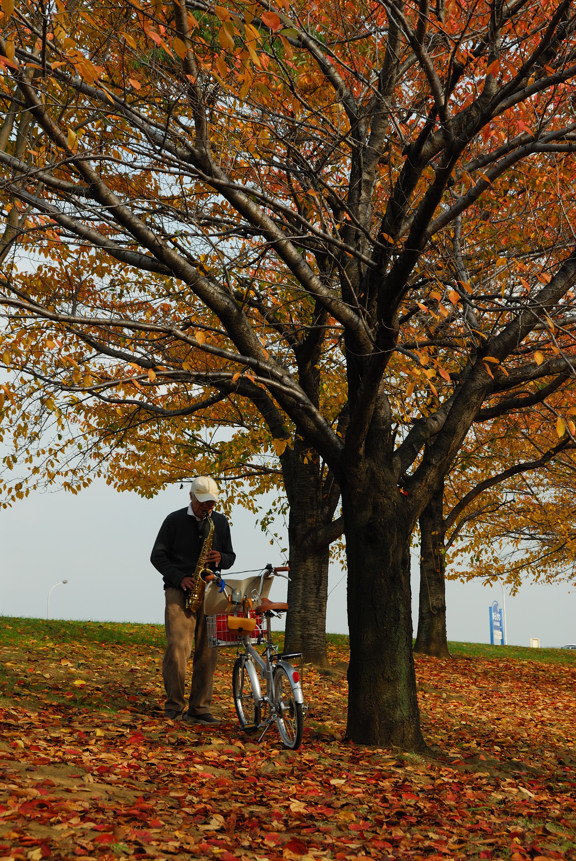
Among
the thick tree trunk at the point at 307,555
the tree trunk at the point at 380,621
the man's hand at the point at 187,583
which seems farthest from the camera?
the thick tree trunk at the point at 307,555

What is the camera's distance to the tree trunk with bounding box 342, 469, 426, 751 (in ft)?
26.2

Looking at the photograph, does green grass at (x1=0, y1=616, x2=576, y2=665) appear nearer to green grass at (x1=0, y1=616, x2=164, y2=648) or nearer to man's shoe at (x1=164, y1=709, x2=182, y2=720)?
green grass at (x1=0, y1=616, x2=164, y2=648)

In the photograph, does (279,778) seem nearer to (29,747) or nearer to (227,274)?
(29,747)

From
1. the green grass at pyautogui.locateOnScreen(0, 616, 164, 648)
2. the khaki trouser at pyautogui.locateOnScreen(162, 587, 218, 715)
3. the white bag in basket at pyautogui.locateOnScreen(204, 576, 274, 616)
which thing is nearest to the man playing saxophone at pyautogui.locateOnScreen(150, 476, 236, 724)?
the khaki trouser at pyautogui.locateOnScreen(162, 587, 218, 715)

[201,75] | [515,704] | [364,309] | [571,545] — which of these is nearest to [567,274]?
[364,309]

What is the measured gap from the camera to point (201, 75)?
7.26 metres

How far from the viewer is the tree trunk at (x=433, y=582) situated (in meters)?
18.0

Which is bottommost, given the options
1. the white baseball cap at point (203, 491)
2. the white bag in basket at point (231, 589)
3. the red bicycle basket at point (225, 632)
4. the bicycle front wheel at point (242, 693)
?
the bicycle front wheel at point (242, 693)

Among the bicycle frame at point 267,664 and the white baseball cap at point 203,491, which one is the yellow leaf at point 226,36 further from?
the bicycle frame at point 267,664

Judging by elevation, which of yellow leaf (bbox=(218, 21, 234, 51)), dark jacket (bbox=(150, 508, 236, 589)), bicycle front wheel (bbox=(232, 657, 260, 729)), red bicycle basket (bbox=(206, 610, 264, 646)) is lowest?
bicycle front wheel (bbox=(232, 657, 260, 729))

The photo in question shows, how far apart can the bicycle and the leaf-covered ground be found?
0.25m

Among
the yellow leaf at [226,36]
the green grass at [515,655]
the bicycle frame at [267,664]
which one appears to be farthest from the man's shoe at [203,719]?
the green grass at [515,655]

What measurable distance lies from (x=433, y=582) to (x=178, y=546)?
11265mm

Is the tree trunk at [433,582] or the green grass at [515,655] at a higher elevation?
the tree trunk at [433,582]
